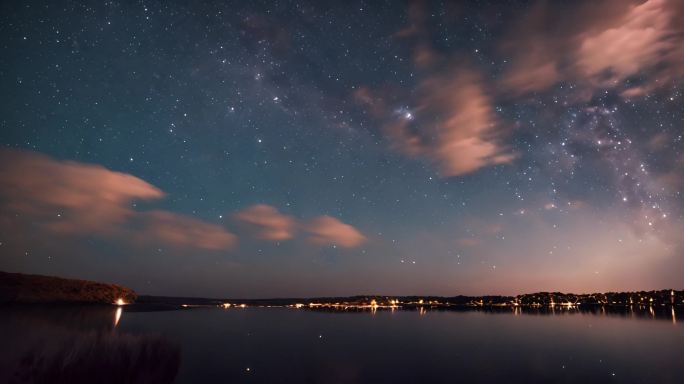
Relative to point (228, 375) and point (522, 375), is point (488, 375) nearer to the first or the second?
point (522, 375)

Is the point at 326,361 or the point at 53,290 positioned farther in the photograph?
the point at 53,290

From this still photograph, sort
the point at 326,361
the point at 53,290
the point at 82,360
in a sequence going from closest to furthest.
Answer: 1. the point at 82,360
2. the point at 326,361
3. the point at 53,290

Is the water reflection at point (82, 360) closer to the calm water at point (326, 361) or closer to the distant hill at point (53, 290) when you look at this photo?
the calm water at point (326, 361)

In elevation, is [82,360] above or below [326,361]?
above

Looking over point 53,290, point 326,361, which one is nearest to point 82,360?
point 326,361

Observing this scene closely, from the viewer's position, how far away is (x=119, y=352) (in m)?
33.1

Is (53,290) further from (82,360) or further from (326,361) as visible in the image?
(326,361)

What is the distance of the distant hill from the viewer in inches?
5044

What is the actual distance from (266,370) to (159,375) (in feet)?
26.8

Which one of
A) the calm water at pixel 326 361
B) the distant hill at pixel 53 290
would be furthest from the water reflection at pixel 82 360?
the distant hill at pixel 53 290

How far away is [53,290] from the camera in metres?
142

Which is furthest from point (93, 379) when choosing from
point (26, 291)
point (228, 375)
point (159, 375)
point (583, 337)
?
point (26, 291)

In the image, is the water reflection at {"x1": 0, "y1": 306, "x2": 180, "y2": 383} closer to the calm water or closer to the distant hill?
the calm water

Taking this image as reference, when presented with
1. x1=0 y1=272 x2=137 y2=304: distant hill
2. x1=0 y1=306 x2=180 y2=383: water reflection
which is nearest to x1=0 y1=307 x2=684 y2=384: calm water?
x1=0 y1=306 x2=180 y2=383: water reflection
